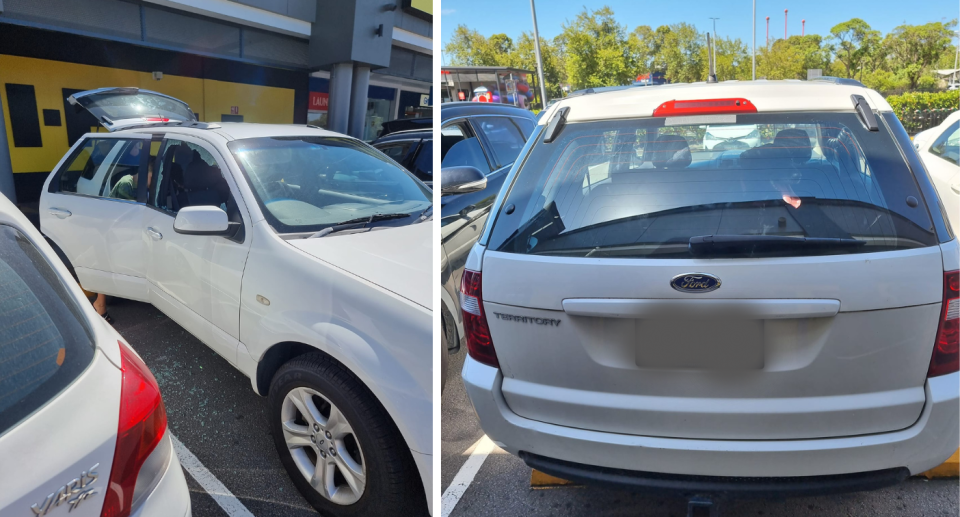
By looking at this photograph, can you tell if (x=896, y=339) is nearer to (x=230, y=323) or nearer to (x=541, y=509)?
(x=541, y=509)

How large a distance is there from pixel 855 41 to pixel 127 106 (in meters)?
9.10

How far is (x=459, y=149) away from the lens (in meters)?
3.82

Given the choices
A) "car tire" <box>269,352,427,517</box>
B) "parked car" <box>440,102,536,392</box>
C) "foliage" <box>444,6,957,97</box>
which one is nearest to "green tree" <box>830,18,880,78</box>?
"foliage" <box>444,6,957,97</box>

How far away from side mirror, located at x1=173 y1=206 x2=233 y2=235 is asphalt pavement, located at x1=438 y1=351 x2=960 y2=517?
1.36 m

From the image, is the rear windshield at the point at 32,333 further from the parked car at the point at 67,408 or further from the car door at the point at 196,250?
the car door at the point at 196,250

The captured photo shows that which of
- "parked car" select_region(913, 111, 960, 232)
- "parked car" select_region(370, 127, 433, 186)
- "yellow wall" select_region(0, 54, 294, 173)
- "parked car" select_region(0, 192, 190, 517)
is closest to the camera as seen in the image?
"parked car" select_region(0, 192, 190, 517)

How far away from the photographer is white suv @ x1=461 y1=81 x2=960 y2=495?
156 cm

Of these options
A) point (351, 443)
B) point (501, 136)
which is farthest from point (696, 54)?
point (351, 443)

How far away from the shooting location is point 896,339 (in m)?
1.55

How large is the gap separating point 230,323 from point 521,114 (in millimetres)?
3029

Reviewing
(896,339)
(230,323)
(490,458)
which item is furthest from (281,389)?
(896,339)

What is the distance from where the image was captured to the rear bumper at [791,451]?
5.27 ft

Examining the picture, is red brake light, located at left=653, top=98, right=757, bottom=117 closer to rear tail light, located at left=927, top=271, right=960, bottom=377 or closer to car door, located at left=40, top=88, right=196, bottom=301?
rear tail light, located at left=927, top=271, right=960, bottom=377

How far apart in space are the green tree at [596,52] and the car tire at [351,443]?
19008 millimetres
